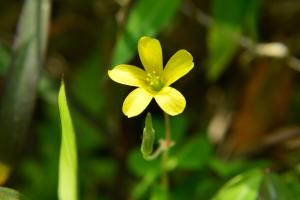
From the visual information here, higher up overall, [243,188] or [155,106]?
[155,106]

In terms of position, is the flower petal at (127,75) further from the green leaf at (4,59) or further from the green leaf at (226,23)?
the green leaf at (4,59)

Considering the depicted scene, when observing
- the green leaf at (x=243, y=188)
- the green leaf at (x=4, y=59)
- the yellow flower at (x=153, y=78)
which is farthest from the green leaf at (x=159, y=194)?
the green leaf at (x=4, y=59)

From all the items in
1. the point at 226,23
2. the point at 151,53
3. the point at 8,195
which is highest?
the point at 226,23

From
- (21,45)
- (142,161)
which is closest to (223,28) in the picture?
(142,161)

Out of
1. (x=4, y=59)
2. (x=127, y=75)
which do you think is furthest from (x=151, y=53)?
(x=4, y=59)

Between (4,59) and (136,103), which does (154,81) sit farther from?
(4,59)

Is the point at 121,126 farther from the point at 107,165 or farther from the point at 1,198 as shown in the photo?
the point at 1,198

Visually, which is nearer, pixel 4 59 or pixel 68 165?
pixel 68 165

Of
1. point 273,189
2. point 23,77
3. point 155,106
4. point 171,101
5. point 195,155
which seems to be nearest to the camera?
point 171,101
